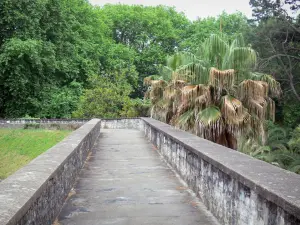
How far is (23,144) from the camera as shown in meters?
21.6

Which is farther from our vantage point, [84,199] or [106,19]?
[106,19]

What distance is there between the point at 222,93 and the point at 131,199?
5.41 meters

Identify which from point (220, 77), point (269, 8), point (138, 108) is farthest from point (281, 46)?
point (220, 77)

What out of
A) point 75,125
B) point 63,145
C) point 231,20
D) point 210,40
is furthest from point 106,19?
point 63,145

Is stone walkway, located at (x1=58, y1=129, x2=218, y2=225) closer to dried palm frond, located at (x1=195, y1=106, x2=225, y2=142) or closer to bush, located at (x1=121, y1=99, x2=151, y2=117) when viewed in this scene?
dried palm frond, located at (x1=195, y1=106, x2=225, y2=142)

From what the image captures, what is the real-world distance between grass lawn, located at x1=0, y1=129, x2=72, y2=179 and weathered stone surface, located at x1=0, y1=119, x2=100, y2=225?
13.7 metres

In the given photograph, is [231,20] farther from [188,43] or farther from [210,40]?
[210,40]

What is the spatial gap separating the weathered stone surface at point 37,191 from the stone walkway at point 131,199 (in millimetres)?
345

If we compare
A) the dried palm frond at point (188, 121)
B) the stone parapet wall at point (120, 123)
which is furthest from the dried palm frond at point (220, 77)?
the stone parapet wall at point (120, 123)

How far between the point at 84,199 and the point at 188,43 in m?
37.9

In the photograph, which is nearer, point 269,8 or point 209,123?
point 209,123

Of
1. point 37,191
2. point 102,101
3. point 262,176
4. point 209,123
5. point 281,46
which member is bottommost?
point 37,191

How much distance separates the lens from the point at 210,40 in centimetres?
1060

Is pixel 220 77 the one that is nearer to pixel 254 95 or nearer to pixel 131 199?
pixel 254 95
